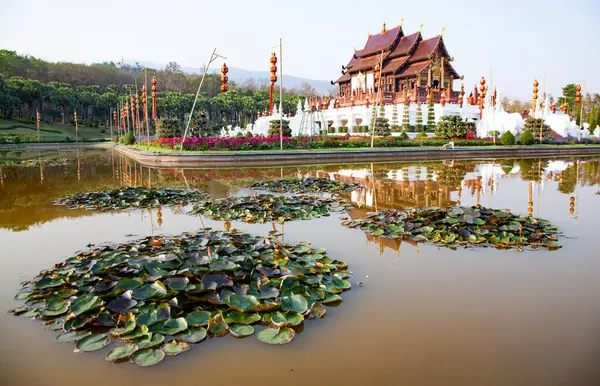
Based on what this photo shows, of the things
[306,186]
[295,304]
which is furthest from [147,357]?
[306,186]

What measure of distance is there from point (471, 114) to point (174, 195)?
31097 mm

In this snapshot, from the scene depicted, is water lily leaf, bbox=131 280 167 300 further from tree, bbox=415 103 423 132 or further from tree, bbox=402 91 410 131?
tree, bbox=415 103 423 132

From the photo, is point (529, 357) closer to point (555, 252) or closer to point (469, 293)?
point (469, 293)

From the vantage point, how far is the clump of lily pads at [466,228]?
5.95 m

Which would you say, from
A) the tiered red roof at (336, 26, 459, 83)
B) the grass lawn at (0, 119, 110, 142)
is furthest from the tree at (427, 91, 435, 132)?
the grass lawn at (0, 119, 110, 142)

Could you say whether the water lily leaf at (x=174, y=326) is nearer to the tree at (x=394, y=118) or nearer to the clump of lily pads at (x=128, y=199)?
the clump of lily pads at (x=128, y=199)

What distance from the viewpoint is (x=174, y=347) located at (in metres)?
3.16

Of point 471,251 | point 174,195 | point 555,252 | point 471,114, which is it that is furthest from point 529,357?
point 471,114

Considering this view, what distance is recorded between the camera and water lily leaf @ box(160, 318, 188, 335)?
334 cm

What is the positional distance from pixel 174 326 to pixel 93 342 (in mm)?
601

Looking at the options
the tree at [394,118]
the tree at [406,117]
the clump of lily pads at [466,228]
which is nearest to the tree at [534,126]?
the tree at [406,117]

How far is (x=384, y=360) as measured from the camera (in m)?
3.03

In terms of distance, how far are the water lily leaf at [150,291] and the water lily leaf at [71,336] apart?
1.60 feet

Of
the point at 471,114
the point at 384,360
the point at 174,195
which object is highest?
the point at 471,114
